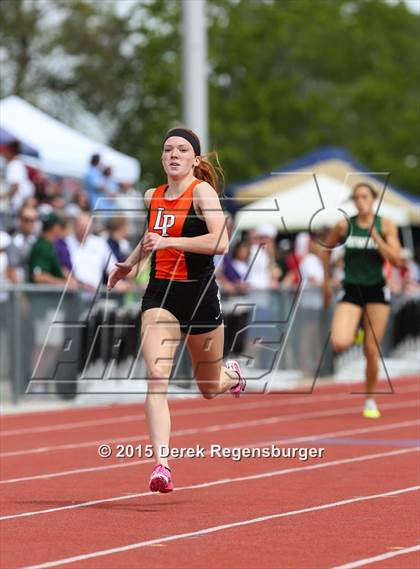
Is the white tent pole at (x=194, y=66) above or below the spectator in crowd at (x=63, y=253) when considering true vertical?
above

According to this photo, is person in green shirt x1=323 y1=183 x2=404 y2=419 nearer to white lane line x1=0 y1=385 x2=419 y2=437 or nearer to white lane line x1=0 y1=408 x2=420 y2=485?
white lane line x1=0 y1=408 x2=420 y2=485

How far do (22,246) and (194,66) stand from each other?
226 inches

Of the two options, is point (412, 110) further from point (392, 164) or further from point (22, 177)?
point (22, 177)

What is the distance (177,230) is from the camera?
9633 mm

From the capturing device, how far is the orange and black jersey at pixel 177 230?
9.61 m

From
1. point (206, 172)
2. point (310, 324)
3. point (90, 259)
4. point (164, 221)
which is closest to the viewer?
point (164, 221)

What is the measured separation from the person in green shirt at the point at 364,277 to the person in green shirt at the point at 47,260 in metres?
3.79

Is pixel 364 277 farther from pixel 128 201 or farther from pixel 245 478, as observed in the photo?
pixel 128 201

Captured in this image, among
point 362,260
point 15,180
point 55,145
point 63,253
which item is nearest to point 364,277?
point 362,260

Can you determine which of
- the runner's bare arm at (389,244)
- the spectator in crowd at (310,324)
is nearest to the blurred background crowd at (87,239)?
the spectator in crowd at (310,324)

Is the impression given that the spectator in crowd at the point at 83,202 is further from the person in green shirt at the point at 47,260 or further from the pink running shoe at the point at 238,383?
the pink running shoe at the point at 238,383

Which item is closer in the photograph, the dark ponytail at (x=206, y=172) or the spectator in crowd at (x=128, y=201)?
the dark ponytail at (x=206, y=172)

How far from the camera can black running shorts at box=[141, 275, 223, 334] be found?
9594 millimetres

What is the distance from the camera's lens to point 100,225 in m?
20.5
